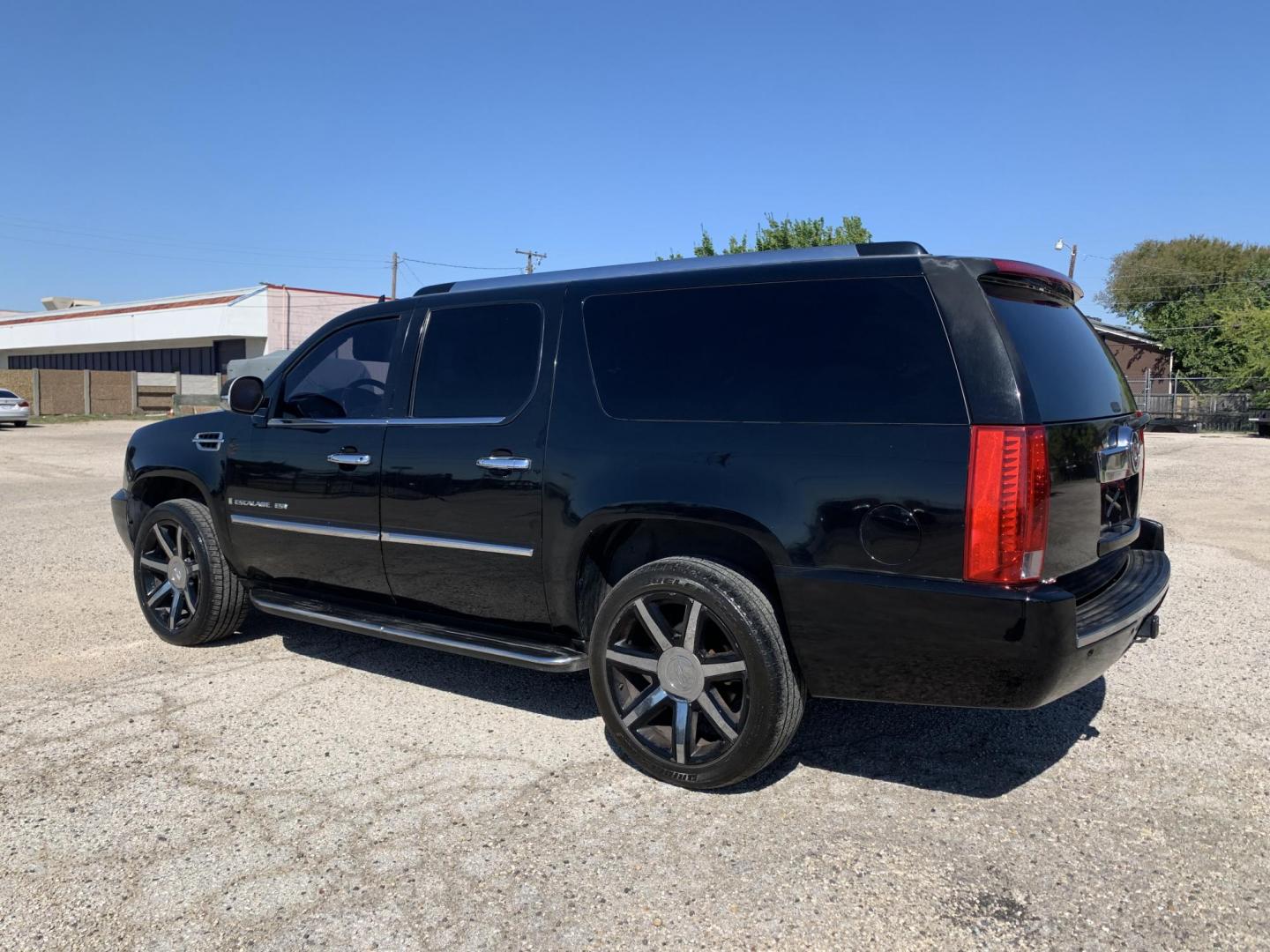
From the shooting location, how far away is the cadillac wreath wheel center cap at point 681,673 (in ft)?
11.4

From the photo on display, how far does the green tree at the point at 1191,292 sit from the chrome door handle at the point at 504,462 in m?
54.1

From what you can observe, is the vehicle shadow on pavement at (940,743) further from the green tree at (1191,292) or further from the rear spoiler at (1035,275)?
the green tree at (1191,292)

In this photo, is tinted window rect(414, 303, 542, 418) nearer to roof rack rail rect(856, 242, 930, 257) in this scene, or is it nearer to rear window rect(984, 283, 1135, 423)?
roof rack rail rect(856, 242, 930, 257)

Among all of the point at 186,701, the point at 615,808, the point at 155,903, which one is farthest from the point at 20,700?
the point at 615,808

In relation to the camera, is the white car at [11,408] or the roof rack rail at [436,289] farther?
the white car at [11,408]

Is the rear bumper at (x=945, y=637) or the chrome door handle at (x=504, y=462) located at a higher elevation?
the chrome door handle at (x=504, y=462)

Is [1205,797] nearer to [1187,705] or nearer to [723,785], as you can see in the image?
[1187,705]

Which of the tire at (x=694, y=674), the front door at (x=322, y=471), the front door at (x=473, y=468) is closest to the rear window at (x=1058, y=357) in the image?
the tire at (x=694, y=674)

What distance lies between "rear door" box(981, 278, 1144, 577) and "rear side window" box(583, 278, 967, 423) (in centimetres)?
28

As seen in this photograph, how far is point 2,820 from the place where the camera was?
131 inches

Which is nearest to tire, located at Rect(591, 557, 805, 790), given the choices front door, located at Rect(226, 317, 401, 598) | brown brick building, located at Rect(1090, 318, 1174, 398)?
front door, located at Rect(226, 317, 401, 598)

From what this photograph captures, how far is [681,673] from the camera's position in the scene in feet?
11.5

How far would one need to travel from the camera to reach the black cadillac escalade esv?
3037 millimetres

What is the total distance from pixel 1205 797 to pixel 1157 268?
66.3 m
